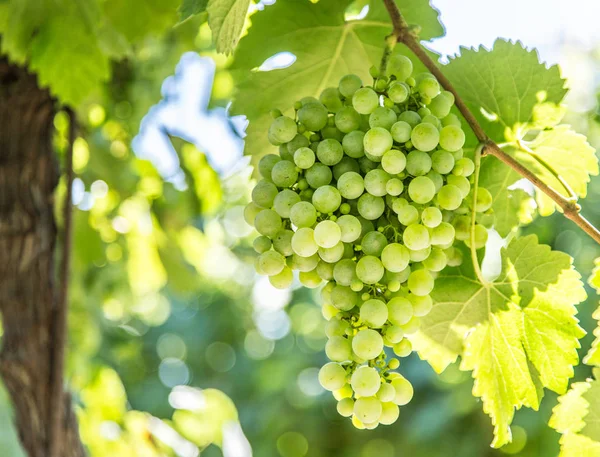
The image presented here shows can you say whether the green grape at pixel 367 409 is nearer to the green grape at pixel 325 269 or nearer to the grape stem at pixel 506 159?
the green grape at pixel 325 269

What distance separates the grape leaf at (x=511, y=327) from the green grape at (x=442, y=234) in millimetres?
104

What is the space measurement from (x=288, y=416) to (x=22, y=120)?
493cm

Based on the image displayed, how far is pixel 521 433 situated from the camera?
3953 millimetres

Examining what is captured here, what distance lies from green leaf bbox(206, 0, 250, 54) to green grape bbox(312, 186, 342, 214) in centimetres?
14

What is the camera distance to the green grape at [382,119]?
511 mm

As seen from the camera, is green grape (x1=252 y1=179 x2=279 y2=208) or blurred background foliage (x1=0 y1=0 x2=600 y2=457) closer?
green grape (x1=252 y1=179 x2=279 y2=208)

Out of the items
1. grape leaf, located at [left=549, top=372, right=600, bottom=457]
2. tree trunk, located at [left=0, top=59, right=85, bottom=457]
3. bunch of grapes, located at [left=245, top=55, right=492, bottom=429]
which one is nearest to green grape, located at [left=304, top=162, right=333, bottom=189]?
bunch of grapes, located at [left=245, top=55, right=492, bottom=429]

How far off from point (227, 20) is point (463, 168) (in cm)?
22

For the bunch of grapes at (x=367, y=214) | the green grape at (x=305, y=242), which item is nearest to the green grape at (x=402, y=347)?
the bunch of grapes at (x=367, y=214)

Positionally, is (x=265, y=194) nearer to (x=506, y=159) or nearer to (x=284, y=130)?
(x=284, y=130)

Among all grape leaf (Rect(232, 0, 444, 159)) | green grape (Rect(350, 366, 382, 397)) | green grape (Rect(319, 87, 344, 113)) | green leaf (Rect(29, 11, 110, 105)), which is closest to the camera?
green grape (Rect(350, 366, 382, 397))

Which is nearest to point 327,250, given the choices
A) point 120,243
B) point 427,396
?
point 120,243

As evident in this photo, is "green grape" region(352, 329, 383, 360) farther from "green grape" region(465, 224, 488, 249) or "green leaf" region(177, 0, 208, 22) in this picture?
"green leaf" region(177, 0, 208, 22)

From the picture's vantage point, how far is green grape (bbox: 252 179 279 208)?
0.54 metres
